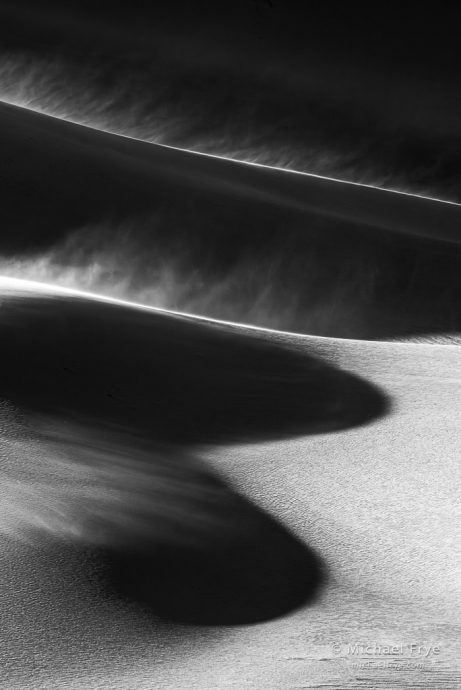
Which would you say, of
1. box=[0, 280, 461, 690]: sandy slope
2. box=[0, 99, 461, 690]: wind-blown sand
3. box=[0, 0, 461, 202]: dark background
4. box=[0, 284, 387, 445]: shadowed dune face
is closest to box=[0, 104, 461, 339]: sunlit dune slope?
box=[0, 99, 461, 690]: wind-blown sand

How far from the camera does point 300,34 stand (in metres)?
8.70

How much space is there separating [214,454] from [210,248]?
278cm

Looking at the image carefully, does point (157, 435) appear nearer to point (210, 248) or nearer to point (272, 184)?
point (210, 248)

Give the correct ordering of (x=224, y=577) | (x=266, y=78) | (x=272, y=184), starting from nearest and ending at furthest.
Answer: (x=224, y=577) < (x=272, y=184) < (x=266, y=78)

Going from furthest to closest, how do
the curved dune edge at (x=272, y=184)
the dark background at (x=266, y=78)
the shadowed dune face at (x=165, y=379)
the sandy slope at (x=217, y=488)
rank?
the dark background at (x=266, y=78)
the curved dune edge at (x=272, y=184)
the shadowed dune face at (x=165, y=379)
the sandy slope at (x=217, y=488)

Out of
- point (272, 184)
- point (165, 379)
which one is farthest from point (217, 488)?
point (272, 184)

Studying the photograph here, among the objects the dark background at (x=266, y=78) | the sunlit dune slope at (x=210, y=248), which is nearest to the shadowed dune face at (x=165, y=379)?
the sunlit dune slope at (x=210, y=248)

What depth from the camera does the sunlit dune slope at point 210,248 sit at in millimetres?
4605

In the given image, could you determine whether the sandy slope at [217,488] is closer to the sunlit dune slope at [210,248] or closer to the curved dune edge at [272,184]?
the sunlit dune slope at [210,248]

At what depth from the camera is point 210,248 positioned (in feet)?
16.0

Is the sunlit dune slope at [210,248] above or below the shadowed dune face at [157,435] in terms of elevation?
below

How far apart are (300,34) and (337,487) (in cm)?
A: 761

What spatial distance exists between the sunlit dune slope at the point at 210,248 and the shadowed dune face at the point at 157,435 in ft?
3.97

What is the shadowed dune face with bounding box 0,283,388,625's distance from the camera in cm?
156
